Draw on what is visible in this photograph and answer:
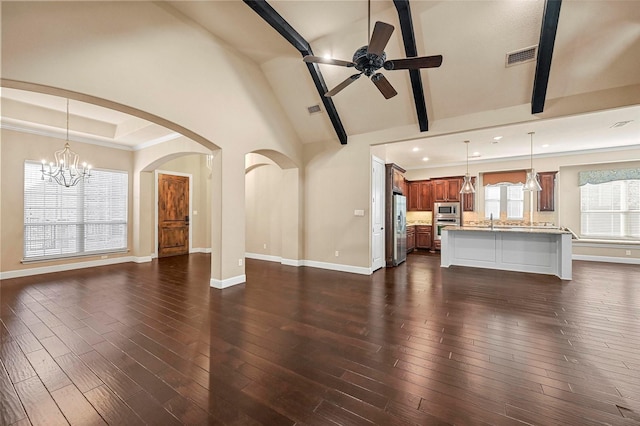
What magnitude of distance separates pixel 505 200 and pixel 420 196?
2.55 meters

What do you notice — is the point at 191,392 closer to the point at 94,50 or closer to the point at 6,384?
the point at 6,384

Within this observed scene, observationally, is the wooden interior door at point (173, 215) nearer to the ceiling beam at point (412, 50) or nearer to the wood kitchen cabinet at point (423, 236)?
the ceiling beam at point (412, 50)

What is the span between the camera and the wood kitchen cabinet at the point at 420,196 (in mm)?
9328

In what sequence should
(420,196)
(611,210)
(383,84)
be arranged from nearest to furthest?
(383,84) < (611,210) < (420,196)

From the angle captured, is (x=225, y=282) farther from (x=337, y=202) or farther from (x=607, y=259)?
(x=607, y=259)

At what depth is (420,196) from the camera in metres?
9.49

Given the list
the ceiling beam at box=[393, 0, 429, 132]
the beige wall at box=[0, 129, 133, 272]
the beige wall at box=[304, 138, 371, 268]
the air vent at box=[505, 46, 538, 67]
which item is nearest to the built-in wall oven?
the beige wall at box=[304, 138, 371, 268]

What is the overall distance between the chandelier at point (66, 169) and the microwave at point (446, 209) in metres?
9.70

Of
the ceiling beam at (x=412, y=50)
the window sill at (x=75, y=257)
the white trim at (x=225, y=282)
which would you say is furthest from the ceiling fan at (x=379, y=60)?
the window sill at (x=75, y=257)

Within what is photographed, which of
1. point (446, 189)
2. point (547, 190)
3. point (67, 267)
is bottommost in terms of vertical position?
point (67, 267)

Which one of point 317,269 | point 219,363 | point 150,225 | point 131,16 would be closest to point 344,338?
point 219,363

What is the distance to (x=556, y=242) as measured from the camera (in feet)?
17.5

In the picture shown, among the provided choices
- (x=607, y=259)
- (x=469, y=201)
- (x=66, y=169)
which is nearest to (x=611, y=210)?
(x=607, y=259)

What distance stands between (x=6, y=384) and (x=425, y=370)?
3233 mm
